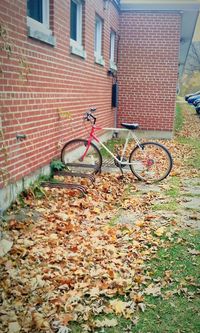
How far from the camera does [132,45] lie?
39.9ft

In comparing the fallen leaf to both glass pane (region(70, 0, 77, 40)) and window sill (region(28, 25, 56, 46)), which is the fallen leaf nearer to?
window sill (region(28, 25, 56, 46))

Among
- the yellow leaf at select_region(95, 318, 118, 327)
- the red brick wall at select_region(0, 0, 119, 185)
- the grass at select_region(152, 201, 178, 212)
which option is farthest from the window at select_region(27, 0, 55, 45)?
the yellow leaf at select_region(95, 318, 118, 327)

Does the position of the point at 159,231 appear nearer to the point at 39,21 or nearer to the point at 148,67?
the point at 39,21

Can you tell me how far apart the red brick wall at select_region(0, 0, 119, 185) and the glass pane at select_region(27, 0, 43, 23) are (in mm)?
245

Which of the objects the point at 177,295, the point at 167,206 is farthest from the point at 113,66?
the point at 177,295

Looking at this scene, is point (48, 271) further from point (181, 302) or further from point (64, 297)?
point (181, 302)

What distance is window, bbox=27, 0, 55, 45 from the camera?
17.0 ft

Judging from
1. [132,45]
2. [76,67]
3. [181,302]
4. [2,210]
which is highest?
[132,45]

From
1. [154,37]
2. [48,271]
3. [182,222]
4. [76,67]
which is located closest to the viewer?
[48,271]

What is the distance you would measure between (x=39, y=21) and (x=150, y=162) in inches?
128

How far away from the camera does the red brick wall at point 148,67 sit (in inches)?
464

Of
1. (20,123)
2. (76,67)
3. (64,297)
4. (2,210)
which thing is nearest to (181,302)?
(64,297)

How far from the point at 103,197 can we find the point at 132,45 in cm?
814

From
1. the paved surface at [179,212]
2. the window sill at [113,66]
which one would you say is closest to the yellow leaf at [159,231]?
the paved surface at [179,212]
